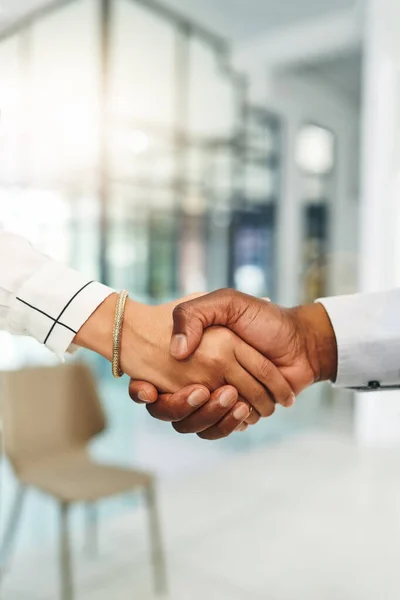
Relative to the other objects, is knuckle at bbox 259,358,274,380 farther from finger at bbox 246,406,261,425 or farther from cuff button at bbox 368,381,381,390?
cuff button at bbox 368,381,381,390

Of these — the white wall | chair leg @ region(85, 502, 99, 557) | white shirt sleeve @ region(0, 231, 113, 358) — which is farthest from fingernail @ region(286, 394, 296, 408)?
the white wall

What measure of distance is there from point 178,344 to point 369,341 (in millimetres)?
428

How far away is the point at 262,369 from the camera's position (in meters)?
1.37

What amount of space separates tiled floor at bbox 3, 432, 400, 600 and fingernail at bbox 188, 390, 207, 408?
1207 millimetres

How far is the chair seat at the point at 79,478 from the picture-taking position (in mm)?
1944

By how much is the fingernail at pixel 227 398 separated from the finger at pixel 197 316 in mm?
125

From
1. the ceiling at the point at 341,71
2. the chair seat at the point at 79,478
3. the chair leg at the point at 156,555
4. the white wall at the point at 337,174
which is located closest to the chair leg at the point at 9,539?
the chair seat at the point at 79,478

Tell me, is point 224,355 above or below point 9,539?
above

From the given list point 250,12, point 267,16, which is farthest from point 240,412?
point 267,16

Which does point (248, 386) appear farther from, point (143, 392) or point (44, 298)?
point (44, 298)

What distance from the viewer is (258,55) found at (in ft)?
14.3

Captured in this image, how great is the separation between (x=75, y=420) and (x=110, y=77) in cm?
182

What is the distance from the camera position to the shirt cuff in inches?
Answer: 51.1

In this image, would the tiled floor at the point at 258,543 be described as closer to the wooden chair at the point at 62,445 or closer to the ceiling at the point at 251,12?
the wooden chair at the point at 62,445
